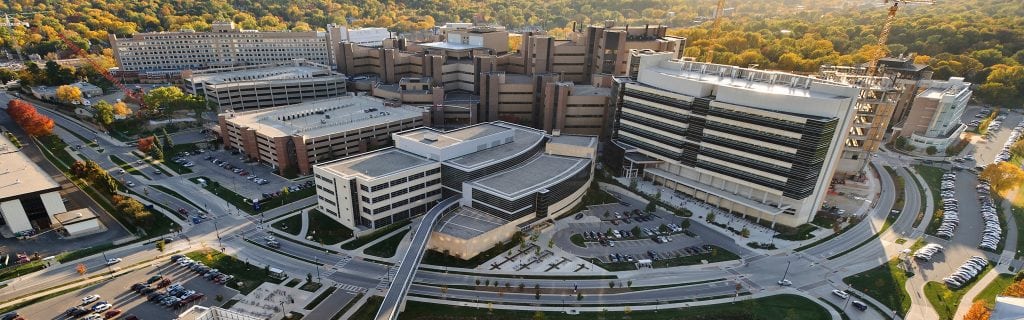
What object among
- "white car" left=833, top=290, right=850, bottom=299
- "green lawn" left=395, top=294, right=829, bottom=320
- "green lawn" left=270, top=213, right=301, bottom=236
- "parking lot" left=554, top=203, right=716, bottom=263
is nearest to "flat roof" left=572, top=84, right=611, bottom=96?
"parking lot" left=554, top=203, right=716, bottom=263

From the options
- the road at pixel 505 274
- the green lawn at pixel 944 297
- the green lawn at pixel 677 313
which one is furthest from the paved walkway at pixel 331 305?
the green lawn at pixel 944 297

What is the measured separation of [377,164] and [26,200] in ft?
185

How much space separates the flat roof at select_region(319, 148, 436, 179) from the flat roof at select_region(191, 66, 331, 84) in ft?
257

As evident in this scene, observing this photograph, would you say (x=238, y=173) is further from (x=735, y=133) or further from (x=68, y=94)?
(x=735, y=133)

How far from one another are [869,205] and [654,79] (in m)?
53.4

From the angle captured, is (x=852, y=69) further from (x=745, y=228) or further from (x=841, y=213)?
(x=745, y=228)

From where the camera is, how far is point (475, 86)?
492ft

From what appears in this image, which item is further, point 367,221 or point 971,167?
point 971,167

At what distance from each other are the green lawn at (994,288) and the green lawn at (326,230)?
327ft

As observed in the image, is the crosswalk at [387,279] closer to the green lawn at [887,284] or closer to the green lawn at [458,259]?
the green lawn at [458,259]

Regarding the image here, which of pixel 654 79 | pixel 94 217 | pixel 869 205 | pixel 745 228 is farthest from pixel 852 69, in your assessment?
pixel 94 217

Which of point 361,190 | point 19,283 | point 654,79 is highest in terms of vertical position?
point 654,79

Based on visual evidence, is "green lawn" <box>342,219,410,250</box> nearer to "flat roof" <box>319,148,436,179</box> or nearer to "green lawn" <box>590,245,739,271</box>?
"flat roof" <box>319,148,436,179</box>

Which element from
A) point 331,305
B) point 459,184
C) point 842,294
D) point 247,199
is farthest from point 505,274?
point 247,199
